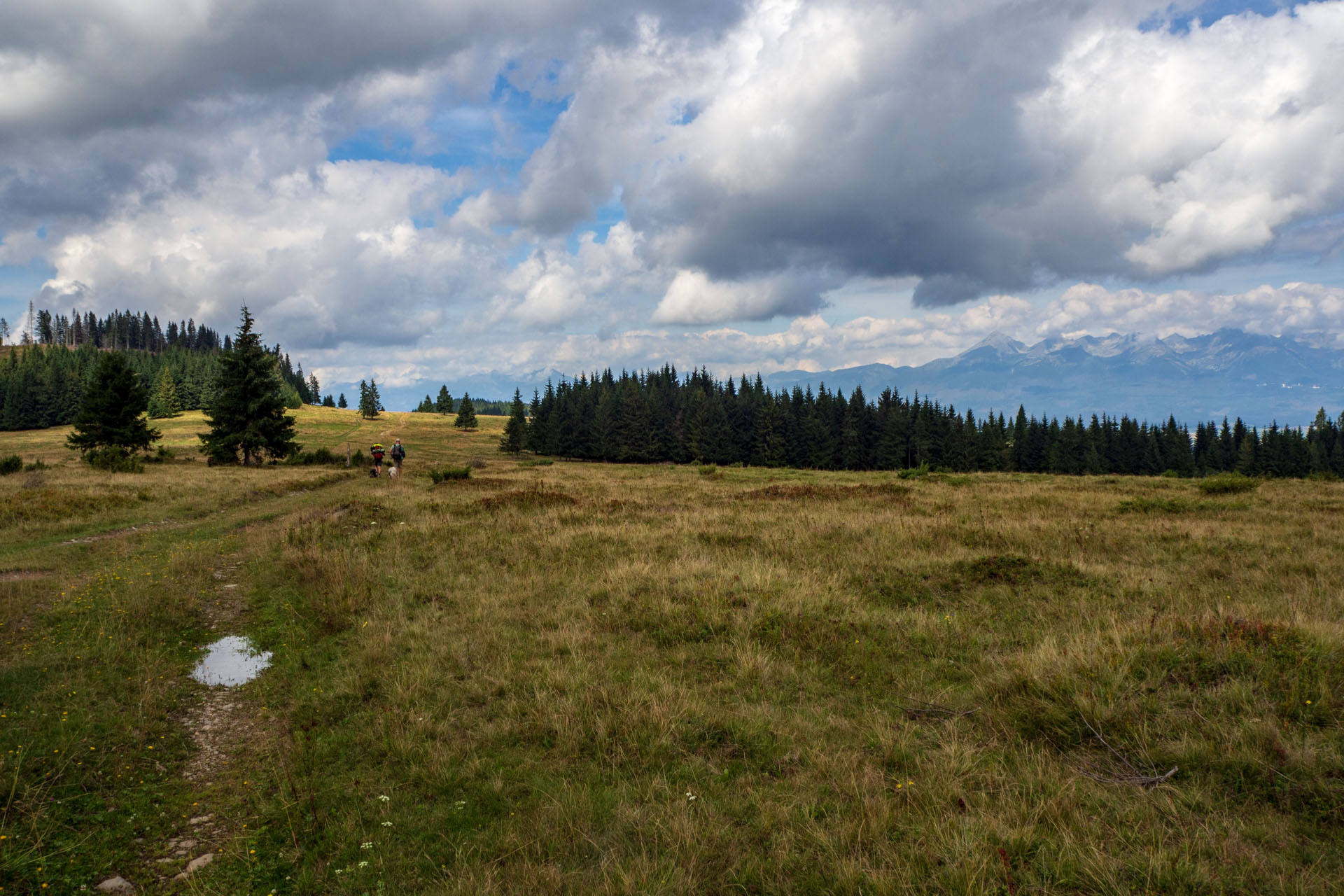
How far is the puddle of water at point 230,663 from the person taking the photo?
777 cm

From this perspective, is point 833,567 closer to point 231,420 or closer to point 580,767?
point 580,767

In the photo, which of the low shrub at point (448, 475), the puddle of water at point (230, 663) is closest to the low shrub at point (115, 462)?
the low shrub at point (448, 475)

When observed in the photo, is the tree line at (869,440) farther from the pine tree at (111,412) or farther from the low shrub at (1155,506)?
the low shrub at (1155,506)

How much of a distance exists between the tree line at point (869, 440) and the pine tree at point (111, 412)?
60.9m

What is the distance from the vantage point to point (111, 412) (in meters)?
40.0

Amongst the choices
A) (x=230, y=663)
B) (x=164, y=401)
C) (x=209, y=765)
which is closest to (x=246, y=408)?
(x=230, y=663)

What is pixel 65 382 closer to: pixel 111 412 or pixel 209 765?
pixel 111 412

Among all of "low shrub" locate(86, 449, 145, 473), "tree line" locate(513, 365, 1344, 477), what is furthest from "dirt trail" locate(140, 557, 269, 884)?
"tree line" locate(513, 365, 1344, 477)

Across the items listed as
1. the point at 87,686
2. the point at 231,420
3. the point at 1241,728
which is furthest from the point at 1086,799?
the point at 231,420

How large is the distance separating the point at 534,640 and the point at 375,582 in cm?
496

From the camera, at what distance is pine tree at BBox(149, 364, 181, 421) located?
114562mm

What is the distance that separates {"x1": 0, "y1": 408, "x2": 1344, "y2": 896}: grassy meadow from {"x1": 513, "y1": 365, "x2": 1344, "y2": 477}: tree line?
270 feet

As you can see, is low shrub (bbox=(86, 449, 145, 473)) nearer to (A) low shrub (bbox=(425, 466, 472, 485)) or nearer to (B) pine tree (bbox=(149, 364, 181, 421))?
(A) low shrub (bbox=(425, 466, 472, 485))

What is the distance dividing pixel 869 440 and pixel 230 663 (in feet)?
325
